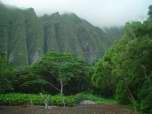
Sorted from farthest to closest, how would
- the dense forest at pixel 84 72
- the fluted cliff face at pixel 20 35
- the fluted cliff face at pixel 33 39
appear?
the fluted cliff face at pixel 33 39 < the fluted cliff face at pixel 20 35 < the dense forest at pixel 84 72

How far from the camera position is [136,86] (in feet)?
135

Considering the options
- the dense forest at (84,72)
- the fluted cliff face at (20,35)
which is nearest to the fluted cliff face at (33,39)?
the fluted cliff face at (20,35)

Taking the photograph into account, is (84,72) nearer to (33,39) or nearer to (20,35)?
(20,35)

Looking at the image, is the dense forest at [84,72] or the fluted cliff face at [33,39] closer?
the dense forest at [84,72]

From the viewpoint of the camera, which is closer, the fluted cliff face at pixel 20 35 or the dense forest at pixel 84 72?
the dense forest at pixel 84 72

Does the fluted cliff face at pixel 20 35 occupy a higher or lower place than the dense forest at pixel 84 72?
higher

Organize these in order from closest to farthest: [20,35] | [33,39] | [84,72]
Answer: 1. [84,72]
2. [20,35]
3. [33,39]

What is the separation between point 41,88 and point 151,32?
4092 cm


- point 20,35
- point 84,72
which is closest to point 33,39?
point 20,35

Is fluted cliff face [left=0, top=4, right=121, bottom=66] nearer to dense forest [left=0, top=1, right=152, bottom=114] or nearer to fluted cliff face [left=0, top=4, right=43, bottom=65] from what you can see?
fluted cliff face [left=0, top=4, right=43, bottom=65]


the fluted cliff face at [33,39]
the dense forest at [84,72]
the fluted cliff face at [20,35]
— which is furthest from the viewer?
the fluted cliff face at [33,39]

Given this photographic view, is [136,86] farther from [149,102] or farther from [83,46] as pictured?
[83,46]

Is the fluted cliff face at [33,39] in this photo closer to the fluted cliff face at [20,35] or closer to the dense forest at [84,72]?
the fluted cliff face at [20,35]

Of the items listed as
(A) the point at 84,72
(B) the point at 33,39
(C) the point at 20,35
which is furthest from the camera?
(B) the point at 33,39
